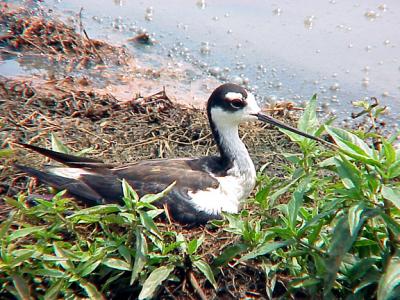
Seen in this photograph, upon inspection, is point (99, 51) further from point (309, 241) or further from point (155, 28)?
point (309, 241)

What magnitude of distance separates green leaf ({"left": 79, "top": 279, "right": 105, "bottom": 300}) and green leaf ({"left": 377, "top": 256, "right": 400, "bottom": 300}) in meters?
1.38

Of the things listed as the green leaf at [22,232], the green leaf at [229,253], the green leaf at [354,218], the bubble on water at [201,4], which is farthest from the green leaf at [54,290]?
the bubble on water at [201,4]

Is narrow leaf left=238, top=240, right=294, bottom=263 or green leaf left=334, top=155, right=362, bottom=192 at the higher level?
green leaf left=334, top=155, right=362, bottom=192

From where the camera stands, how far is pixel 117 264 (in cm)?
352

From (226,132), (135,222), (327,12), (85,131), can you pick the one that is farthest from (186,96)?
(135,222)

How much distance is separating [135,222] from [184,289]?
44 centimetres

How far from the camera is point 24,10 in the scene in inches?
306

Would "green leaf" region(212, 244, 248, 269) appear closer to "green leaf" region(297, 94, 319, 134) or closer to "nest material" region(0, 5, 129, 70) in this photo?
"green leaf" region(297, 94, 319, 134)

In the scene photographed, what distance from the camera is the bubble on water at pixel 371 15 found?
7684 mm

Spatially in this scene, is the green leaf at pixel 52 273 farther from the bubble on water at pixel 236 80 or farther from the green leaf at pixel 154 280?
the bubble on water at pixel 236 80

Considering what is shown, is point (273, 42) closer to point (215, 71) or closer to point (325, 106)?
point (215, 71)

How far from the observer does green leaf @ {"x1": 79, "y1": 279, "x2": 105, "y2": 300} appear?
3447 mm

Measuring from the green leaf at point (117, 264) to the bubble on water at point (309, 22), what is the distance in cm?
474

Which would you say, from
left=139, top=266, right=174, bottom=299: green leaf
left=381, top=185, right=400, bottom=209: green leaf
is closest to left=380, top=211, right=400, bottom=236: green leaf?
left=381, top=185, right=400, bottom=209: green leaf
